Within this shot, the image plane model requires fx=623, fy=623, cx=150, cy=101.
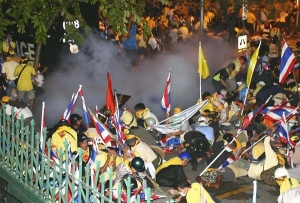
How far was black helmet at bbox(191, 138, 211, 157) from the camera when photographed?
12.0m

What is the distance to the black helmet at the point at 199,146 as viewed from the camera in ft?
39.2

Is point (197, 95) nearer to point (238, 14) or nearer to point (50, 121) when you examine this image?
point (50, 121)

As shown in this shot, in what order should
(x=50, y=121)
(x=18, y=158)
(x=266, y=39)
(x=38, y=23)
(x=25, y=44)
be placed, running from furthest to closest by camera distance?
(x=266, y=39)
(x=25, y=44)
(x=50, y=121)
(x=38, y=23)
(x=18, y=158)

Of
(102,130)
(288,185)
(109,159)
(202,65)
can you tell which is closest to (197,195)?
(288,185)

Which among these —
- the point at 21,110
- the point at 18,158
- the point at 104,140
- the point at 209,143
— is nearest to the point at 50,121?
the point at 21,110

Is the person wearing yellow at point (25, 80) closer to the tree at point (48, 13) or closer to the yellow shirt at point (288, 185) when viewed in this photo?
the tree at point (48, 13)

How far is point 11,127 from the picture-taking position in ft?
28.5

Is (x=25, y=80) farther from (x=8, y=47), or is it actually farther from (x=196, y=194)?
(x=196, y=194)

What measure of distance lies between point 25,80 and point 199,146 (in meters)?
4.99

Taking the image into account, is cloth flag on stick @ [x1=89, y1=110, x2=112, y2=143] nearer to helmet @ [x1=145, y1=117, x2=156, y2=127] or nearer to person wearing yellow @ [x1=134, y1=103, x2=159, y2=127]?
helmet @ [x1=145, y1=117, x2=156, y2=127]

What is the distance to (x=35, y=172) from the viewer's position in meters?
8.07

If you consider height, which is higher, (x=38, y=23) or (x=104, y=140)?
(x=38, y=23)

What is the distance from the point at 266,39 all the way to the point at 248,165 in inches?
508

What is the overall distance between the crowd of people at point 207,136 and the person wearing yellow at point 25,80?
1 centimetres
